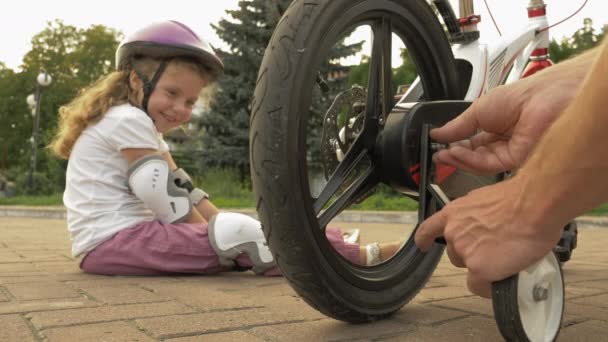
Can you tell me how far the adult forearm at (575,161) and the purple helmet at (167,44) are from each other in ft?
7.16

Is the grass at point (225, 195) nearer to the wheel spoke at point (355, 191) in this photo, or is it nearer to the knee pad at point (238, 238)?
the knee pad at point (238, 238)

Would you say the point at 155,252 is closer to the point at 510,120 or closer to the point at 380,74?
the point at 380,74

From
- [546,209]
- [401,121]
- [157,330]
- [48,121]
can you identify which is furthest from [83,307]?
[48,121]

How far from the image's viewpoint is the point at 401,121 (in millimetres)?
1701

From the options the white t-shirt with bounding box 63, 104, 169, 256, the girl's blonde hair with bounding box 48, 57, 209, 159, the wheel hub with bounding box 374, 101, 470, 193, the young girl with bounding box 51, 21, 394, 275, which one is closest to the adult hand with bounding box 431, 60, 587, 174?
the wheel hub with bounding box 374, 101, 470, 193

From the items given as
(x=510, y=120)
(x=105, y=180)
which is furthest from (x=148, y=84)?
(x=510, y=120)

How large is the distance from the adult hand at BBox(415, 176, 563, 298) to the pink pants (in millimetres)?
1539

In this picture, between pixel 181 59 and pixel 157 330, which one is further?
pixel 181 59

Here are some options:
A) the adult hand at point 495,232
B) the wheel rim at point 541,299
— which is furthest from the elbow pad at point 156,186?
the wheel rim at point 541,299

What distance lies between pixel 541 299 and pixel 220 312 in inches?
35.8

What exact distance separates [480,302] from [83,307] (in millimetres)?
1231

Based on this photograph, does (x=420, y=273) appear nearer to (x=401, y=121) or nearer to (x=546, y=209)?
(x=401, y=121)

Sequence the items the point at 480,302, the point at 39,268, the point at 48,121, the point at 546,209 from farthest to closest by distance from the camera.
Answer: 1. the point at 48,121
2. the point at 39,268
3. the point at 480,302
4. the point at 546,209

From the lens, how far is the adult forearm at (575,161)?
3.01 ft
